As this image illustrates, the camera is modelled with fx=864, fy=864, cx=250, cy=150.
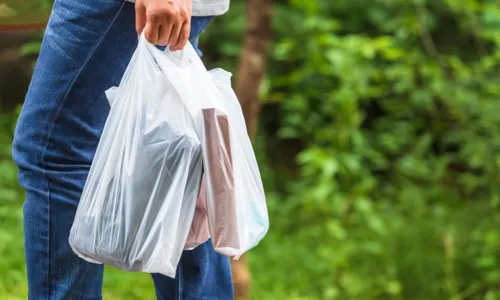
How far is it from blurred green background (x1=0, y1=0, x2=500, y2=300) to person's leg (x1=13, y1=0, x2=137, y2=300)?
1431 millimetres

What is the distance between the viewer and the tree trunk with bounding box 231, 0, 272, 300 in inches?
108

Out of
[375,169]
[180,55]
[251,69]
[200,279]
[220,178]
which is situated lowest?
[375,169]

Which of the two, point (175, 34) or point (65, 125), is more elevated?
point (175, 34)

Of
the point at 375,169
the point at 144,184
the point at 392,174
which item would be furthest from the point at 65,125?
the point at 375,169

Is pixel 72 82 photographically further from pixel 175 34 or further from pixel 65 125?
pixel 175 34

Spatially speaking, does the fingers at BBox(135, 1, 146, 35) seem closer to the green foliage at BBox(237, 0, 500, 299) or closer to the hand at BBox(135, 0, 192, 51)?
the hand at BBox(135, 0, 192, 51)

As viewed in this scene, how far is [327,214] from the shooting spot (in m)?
3.83

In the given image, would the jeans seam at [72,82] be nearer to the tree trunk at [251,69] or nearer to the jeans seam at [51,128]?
the jeans seam at [51,128]

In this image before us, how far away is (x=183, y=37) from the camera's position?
4.95 ft

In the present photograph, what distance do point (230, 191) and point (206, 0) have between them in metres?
0.37

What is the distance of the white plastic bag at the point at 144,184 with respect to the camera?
4.81 feet

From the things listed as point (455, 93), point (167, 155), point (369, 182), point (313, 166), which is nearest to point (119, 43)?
point (167, 155)

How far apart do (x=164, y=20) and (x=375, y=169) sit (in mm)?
3445

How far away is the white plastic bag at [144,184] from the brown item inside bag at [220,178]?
0.08 ft
